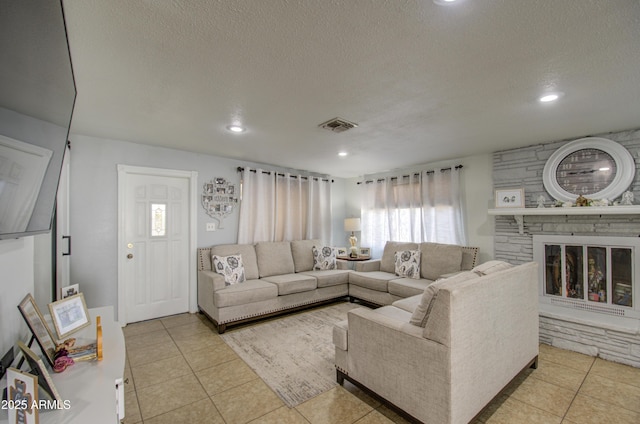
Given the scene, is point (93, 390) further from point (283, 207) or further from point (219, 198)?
point (283, 207)

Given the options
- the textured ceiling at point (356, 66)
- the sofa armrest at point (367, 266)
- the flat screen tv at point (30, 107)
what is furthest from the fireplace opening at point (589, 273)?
the flat screen tv at point (30, 107)

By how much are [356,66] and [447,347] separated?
1752mm

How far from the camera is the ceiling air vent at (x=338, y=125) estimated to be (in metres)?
2.70

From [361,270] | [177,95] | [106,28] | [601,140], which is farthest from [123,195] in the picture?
[601,140]

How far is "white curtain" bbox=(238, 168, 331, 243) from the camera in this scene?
15.0 feet

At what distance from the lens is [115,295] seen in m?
3.46

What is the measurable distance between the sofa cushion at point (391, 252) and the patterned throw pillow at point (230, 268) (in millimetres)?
2286

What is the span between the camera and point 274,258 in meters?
4.53

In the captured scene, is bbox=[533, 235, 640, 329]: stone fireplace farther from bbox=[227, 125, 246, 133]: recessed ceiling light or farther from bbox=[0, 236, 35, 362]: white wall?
bbox=[0, 236, 35, 362]: white wall

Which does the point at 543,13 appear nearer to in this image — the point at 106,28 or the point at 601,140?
the point at 106,28

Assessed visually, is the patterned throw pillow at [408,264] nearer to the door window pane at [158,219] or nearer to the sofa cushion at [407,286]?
the sofa cushion at [407,286]

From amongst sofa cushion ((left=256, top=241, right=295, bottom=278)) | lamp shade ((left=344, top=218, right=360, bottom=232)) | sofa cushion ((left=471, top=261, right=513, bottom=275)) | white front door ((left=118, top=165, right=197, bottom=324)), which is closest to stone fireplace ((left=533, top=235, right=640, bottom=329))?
sofa cushion ((left=471, top=261, right=513, bottom=275))

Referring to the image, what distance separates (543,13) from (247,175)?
392 cm

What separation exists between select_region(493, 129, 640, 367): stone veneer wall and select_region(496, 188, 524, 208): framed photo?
0.12 meters
